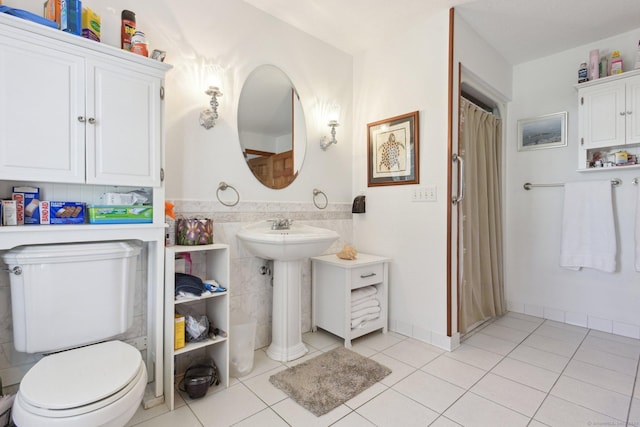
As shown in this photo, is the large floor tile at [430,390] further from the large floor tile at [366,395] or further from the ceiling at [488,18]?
the ceiling at [488,18]

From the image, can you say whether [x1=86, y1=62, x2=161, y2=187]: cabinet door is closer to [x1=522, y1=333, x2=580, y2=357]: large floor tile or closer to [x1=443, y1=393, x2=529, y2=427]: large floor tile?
[x1=443, y1=393, x2=529, y2=427]: large floor tile

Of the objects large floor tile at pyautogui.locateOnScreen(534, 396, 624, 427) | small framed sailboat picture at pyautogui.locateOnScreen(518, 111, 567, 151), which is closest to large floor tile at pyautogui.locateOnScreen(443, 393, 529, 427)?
large floor tile at pyautogui.locateOnScreen(534, 396, 624, 427)

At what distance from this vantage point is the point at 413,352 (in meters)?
2.22

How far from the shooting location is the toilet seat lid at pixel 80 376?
3.25 feet

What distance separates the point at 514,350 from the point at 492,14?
2441mm

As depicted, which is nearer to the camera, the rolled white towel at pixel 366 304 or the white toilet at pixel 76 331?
the white toilet at pixel 76 331

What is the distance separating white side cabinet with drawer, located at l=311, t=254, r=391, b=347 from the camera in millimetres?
2291

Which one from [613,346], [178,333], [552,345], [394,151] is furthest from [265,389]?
[613,346]

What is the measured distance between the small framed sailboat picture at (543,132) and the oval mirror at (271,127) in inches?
84.9

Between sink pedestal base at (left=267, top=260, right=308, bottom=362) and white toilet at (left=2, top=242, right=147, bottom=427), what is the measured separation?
865mm

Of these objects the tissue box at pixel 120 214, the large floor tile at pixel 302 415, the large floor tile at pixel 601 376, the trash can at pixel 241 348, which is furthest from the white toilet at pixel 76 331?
the large floor tile at pixel 601 376

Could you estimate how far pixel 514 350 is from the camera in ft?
7.41

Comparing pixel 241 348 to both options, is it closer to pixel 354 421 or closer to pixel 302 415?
pixel 302 415

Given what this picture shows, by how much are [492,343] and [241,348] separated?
6.09ft
